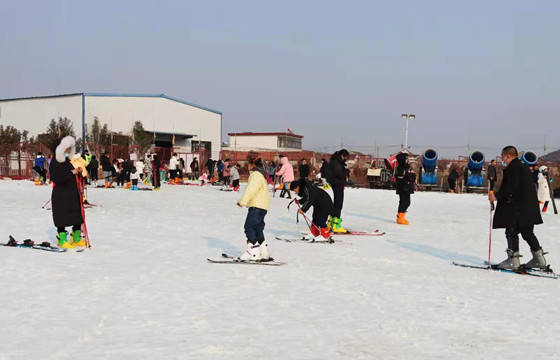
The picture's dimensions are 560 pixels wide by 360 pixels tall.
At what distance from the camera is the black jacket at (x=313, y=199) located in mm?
8117

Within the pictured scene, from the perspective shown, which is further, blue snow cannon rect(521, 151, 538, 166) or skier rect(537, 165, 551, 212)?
blue snow cannon rect(521, 151, 538, 166)

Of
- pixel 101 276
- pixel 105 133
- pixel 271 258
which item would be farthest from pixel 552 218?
pixel 105 133

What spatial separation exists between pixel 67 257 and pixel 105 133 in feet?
122

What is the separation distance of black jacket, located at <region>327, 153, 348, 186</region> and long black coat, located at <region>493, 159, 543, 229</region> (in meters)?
4.05

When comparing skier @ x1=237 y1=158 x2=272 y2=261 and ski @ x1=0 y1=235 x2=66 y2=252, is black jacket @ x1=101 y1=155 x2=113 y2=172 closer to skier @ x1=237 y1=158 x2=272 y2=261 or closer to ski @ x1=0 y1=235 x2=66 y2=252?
ski @ x1=0 y1=235 x2=66 y2=252

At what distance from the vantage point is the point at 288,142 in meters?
74.6

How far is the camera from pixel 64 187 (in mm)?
7090

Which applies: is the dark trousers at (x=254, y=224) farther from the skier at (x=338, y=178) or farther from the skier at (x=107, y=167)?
the skier at (x=107, y=167)

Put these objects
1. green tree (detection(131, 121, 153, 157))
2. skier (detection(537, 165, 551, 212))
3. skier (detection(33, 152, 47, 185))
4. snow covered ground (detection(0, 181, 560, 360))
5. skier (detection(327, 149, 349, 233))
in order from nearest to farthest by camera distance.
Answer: snow covered ground (detection(0, 181, 560, 360)) → skier (detection(327, 149, 349, 233)) → skier (detection(537, 165, 551, 212)) → skier (detection(33, 152, 47, 185)) → green tree (detection(131, 121, 153, 157))

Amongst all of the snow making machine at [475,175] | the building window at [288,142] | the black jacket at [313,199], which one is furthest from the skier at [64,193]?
the building window at [288,142]

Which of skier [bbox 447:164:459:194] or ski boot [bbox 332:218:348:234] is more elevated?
skier [bbox 447:164:459:194]

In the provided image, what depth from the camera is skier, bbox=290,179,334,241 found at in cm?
814

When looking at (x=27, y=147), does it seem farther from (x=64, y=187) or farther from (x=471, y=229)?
(x=471, y=229)

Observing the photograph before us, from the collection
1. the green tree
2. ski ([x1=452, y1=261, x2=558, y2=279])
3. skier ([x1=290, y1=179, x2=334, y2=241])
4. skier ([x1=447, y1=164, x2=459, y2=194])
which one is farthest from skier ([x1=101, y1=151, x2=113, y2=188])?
the green tree
